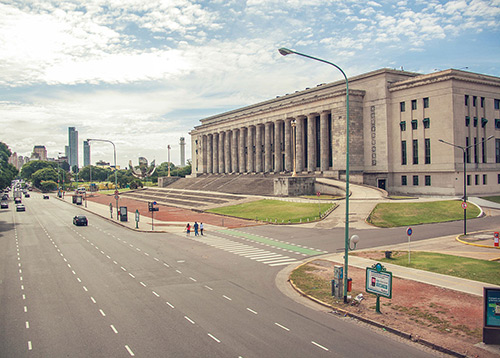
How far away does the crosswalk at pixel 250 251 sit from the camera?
2728 centimetres

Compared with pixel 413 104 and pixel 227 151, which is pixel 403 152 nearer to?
pixel 413 104

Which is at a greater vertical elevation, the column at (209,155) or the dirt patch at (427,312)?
the column at (209,155)

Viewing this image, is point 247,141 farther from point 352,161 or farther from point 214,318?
point 214,318

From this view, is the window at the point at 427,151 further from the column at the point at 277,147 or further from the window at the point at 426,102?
the column at the point at 277,147

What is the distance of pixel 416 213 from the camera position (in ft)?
152

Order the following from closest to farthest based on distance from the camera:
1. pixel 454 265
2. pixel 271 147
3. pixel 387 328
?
pixel 387 328 → pixel 454 265 → pixel 271 147

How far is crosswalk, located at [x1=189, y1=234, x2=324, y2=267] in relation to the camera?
2728 centimetres

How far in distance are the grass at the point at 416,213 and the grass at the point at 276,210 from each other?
25.0 ft

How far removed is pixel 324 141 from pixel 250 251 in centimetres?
5581

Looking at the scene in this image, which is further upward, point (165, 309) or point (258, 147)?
point (258, 147)

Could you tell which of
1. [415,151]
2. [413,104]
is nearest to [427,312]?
[415,151]

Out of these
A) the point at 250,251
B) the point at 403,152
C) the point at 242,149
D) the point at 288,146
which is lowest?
the point at 250,251

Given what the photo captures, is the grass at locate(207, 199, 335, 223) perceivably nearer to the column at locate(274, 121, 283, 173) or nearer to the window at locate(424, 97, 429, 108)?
the window at locate(424, 97, 429, 108)

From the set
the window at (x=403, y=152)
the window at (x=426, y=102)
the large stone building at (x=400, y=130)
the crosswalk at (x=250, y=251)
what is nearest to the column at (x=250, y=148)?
the large stone building at (x=400, y=130)
